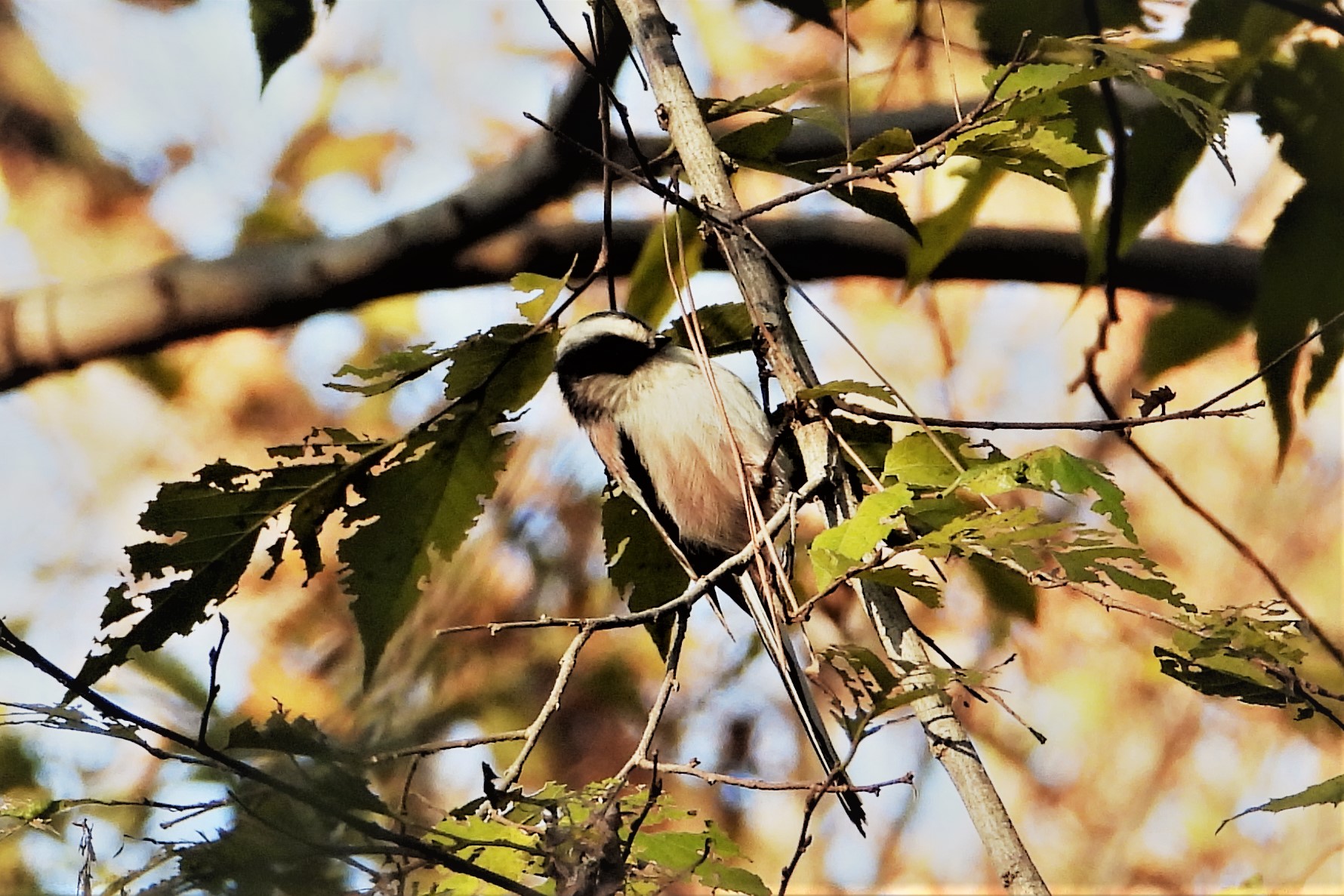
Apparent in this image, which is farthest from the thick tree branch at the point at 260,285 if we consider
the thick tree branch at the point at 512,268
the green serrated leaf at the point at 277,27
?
the green serrated leaf at the point at 277,27

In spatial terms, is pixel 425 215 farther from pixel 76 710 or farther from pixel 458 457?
pixel 76 710

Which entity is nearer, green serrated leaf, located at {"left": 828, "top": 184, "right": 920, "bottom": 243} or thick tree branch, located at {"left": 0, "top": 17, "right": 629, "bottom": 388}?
green serrated leaf, located at {"left": 828, "top": 184, "right": 920, "bottom": 243}

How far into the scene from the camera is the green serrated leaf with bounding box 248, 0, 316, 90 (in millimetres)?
675

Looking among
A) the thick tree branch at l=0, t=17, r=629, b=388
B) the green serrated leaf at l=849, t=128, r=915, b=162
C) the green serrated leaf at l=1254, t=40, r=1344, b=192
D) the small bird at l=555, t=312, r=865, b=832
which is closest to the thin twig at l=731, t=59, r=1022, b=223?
the green serrated leaf at l=849, t=128, r=915, b=162

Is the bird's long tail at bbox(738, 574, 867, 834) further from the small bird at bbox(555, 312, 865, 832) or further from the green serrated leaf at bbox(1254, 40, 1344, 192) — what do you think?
the green serrated leaf at bbox(1254, 40, 1344, 192)

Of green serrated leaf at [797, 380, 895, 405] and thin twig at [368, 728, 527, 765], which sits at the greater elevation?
thin twig at [368, 728, 527, 765]

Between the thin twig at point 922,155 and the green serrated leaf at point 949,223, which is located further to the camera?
the green serrated leaf at point 949,223

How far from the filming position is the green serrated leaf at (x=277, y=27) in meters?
0.68

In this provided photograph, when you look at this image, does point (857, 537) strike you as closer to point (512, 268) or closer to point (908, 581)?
point (908, 581)

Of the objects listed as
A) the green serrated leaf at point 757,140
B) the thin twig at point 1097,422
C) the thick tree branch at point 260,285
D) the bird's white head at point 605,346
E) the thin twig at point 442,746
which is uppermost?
the thick tree branch at point 260,285

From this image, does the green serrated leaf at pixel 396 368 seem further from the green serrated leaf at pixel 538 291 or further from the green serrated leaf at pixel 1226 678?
the green serrated leaf at pixel 1226 678

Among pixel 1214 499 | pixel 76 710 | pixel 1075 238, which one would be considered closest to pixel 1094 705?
pixel 1214 499

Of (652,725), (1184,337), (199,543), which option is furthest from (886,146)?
(1184,337)

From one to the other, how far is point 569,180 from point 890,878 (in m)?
1.16
